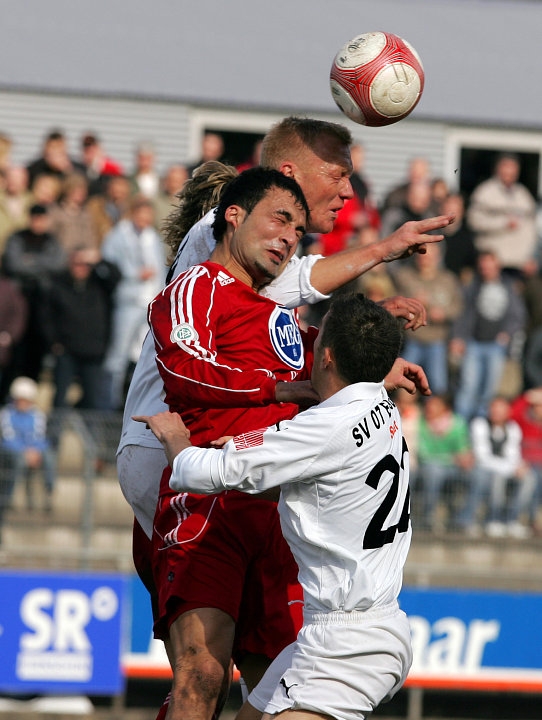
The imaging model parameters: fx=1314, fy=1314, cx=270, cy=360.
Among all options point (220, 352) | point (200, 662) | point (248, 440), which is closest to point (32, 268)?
point (220, 352)

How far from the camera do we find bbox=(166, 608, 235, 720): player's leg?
5.27m

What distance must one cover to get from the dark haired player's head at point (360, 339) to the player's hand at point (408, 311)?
59 cm

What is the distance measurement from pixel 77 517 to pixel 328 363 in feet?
21.9

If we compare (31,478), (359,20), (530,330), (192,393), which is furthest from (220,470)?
(359,20)

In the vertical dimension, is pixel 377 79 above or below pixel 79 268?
above

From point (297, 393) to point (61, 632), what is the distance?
6973 millimetres

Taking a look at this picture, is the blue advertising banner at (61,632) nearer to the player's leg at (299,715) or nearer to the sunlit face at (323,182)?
the sunlit face at (323,182)

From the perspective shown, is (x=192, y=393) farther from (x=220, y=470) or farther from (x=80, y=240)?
(x=80, y=240)

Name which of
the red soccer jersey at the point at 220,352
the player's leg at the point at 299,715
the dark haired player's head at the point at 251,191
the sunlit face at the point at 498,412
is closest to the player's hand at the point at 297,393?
the red soccer jersey at the point at 220,352

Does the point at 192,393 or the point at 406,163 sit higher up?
the point at 406,163

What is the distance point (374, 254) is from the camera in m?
5.48

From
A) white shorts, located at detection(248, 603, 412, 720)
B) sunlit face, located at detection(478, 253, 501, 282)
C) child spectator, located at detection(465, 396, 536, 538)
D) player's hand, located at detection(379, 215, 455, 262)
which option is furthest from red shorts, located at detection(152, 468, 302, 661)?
sunlit face, located at detection(478, 253, 501, 282)

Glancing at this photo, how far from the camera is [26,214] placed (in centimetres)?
1274

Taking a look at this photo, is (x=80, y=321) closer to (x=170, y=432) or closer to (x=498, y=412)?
(x=498, y=412)
